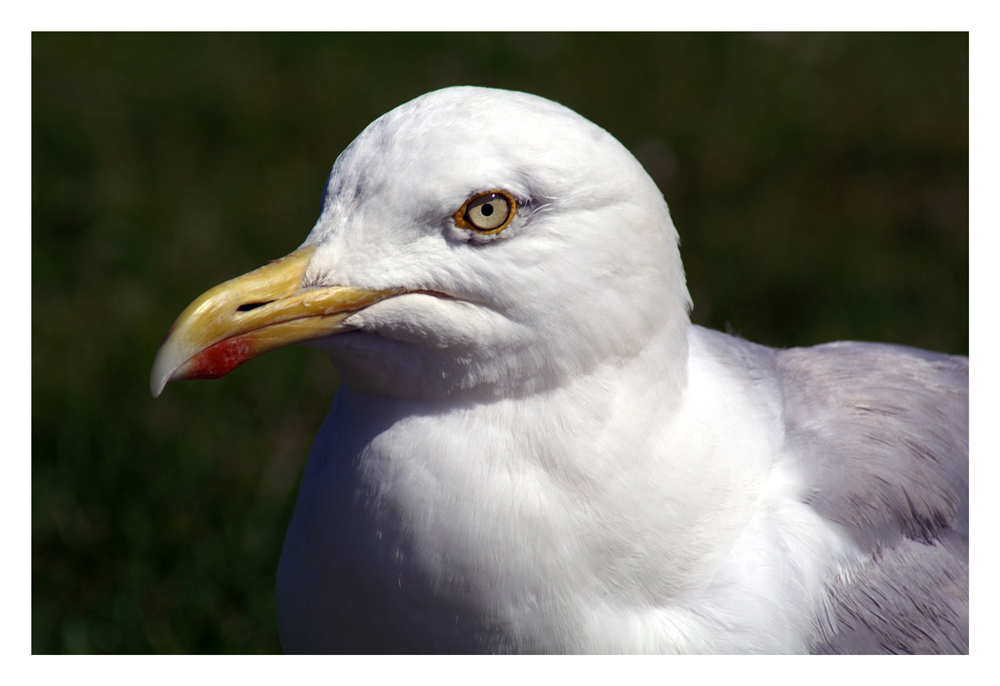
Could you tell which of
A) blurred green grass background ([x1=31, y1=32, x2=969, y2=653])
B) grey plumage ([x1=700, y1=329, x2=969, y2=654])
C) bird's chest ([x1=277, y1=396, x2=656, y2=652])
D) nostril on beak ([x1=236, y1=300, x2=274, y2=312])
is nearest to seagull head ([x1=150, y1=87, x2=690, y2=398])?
nostril on beak ([x1=236, y1=300, x2=274, y2=312])

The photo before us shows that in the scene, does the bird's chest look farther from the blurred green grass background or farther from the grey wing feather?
the blurred green grass background

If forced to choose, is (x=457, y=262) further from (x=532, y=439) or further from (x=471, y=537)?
(x=471, y=537)

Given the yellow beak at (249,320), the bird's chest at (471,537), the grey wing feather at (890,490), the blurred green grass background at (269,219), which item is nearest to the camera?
the yellow beak at (249,320)

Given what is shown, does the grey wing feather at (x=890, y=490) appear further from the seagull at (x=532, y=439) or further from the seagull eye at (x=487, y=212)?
the seagull eye at (x=487, y=212)

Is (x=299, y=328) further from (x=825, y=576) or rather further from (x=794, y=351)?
(x=794, y=351)

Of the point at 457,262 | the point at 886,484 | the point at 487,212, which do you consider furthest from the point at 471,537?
the point at 886,484

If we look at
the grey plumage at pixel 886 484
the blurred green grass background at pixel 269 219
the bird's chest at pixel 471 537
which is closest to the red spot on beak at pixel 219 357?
the bird's chest at pixel 471 537
